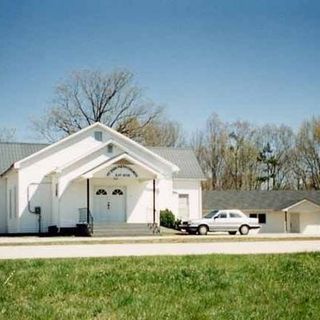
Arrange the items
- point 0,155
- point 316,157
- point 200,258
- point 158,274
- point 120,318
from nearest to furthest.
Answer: point 120,318, point 158,274, point 200,258, point 0,155, point 316,157

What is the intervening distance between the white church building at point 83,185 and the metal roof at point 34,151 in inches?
116

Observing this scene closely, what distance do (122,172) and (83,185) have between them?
2678 millimetres

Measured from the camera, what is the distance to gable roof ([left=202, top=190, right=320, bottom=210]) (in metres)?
59.8

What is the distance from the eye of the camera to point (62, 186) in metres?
39.6

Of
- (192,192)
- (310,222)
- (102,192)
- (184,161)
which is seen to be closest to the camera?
(102,192)

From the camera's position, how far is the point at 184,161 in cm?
5091

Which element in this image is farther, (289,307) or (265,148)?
(265,148)

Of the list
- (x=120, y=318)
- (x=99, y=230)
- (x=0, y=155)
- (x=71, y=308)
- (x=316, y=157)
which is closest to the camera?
Result: (x=120, y=318)

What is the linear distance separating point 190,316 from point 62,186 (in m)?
31.8

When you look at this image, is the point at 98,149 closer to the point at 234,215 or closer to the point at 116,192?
the point at 116,192

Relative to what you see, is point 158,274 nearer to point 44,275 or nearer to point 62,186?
point 44,275

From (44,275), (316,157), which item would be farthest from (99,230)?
(316,157)

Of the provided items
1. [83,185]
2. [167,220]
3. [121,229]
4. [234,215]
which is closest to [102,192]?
[83,185]

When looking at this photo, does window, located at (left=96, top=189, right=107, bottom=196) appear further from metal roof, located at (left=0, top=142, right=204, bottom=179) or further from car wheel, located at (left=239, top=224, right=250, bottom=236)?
car wheel, located at (left=239, top=224, right=250, bottom=236)
